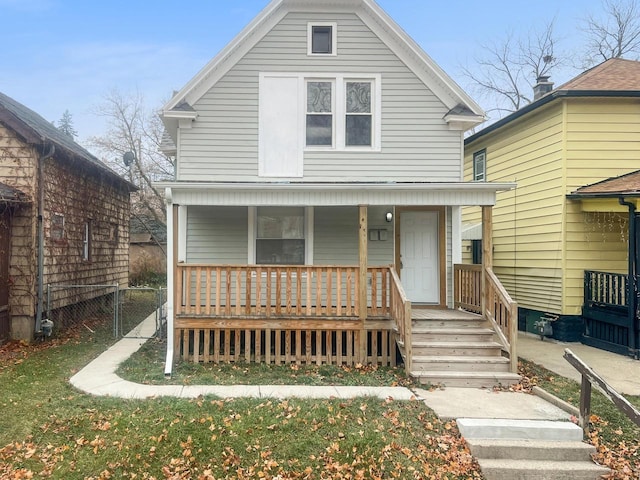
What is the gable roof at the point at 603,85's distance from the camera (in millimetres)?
9430

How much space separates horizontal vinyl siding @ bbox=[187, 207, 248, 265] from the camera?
29.0 feet

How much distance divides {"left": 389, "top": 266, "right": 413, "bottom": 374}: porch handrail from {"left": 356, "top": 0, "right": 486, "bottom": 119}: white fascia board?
3940 mm

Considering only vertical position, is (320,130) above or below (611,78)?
below

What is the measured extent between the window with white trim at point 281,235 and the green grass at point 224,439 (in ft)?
12.4

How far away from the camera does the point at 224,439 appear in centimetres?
454

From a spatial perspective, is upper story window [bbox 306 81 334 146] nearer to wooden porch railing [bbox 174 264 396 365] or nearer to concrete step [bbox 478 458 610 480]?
wooden porch railing [bbox 174 264 396 365]

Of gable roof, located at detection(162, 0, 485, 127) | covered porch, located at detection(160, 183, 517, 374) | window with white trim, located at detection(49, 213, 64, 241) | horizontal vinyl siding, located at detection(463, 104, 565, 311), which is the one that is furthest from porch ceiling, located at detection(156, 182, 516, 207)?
window with white trim, located at detection(49, 213, 64, 241)


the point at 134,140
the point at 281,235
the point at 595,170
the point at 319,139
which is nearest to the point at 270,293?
the point at 281,235

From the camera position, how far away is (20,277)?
29.8ft

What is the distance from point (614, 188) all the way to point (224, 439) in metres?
8.72

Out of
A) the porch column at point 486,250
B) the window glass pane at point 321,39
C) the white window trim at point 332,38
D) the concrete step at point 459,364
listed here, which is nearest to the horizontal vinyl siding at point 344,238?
the porch column at point 486,250

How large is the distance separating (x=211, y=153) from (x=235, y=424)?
5.63 metres

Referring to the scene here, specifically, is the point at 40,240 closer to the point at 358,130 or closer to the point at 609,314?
the point at 358,130

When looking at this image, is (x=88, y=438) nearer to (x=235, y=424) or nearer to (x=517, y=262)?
(x=235, y=424)
